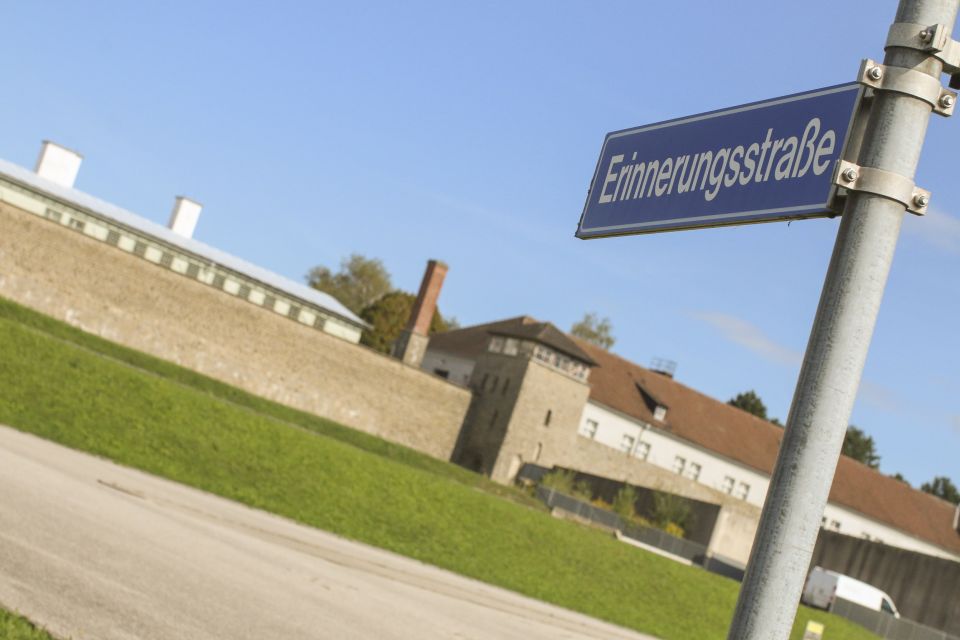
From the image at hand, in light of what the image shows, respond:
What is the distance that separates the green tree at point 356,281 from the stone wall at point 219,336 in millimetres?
37947

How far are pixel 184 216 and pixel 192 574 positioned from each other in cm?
5070

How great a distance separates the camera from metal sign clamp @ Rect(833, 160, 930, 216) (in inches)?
119

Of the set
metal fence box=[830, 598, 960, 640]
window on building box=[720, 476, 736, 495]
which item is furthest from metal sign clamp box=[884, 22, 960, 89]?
window on building box=[720, 476, 736, 495]

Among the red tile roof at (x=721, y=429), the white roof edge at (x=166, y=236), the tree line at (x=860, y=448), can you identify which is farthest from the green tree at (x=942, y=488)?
the white roof edge at (x=166, y=236)

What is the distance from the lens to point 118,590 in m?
8.76

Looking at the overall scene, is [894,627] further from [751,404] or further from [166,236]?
[751,404]

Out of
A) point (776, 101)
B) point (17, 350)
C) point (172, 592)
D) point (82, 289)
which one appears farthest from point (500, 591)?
point (82, 289)

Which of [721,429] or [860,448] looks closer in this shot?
[721,429]

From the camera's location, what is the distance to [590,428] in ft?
200

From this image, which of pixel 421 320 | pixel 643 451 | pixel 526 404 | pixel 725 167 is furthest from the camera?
pixel 643 451

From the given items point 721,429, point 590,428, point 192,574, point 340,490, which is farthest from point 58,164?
point 192,574

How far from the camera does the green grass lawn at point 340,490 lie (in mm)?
21359

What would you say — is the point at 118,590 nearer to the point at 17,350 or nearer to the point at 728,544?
the point at 17,350

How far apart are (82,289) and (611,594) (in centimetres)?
3019
